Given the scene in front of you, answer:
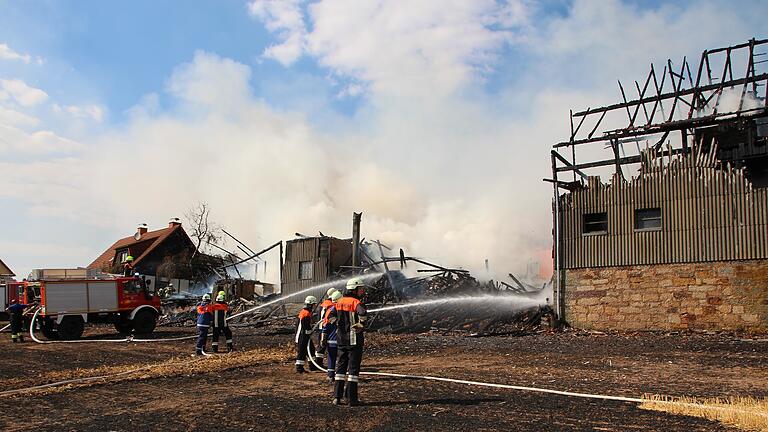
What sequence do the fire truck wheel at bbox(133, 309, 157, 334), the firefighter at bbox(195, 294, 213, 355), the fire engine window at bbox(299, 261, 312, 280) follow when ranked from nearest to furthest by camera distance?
the firefighter at bbox(195, 294, 213, 355) → the fire truck wheel at bbox(133, 309, 157, 334) → the fire engine window at bbox(299, 261, 312, 280)

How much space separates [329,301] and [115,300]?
50.8 ft

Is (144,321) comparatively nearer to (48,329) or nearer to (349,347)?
(48,329)

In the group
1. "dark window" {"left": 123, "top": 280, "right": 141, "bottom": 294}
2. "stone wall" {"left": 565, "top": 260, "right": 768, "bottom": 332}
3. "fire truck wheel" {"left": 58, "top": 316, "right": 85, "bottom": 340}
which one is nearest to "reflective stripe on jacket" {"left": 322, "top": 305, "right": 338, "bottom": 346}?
"stone wall" {"left": 565, "top": 260, "right": 768, "bottom": 332}

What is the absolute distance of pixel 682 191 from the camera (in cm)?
2062

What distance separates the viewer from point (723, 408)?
802cm

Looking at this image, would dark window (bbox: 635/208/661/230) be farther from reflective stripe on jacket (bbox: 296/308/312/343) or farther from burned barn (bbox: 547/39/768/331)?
reflective stripe on jacket (bbox: 296/308/312/343)

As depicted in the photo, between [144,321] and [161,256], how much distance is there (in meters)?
29.6

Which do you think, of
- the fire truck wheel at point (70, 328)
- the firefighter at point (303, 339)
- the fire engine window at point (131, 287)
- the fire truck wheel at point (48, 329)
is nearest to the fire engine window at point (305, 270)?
the fire engine window at point (131, 287)

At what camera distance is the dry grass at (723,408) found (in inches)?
291

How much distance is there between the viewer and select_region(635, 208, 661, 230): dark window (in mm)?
21125

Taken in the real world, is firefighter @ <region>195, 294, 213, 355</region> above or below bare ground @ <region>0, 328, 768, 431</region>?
above

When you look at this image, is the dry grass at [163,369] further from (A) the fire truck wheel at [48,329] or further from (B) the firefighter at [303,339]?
(A) the fire truck wheel at [48,329]

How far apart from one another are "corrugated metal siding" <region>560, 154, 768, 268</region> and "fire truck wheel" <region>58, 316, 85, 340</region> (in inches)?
683

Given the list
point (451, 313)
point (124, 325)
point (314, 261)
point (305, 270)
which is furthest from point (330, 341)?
point (305, 270)
